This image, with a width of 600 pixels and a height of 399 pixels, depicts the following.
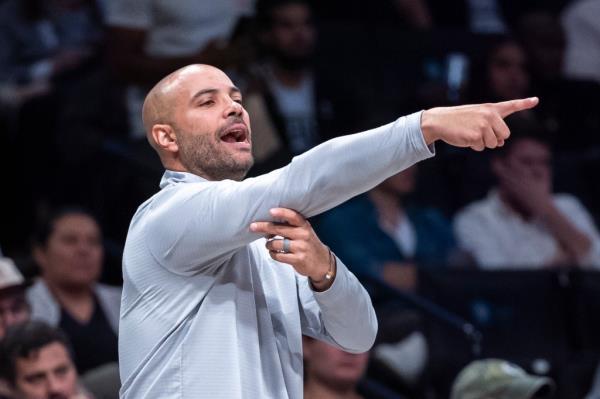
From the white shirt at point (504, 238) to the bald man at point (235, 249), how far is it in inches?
133

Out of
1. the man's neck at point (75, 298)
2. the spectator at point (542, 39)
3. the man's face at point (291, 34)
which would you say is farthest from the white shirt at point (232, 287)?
the spectator at point (542, 39)

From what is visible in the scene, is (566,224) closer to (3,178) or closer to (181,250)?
(3,178)

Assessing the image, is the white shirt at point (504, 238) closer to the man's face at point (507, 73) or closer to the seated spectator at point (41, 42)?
the man's face at point (507, 73)

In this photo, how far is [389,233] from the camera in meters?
6.25

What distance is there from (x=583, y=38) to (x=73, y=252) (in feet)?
13.5

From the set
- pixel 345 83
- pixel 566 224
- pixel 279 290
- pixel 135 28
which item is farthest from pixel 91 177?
pixel 279 290

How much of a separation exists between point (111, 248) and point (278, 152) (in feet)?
3.21

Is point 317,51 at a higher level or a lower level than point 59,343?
higher

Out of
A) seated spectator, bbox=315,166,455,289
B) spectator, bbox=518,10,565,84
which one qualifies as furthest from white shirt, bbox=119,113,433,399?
spectator, bbox=518,10,565,84

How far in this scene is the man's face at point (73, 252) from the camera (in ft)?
18.5

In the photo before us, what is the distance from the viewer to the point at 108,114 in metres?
6.86

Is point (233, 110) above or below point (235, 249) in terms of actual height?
above

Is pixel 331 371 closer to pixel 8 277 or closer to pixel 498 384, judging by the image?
pixel 498 384

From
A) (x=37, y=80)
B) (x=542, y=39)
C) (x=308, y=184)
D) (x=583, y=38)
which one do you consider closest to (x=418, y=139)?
(x=308, y=184)
